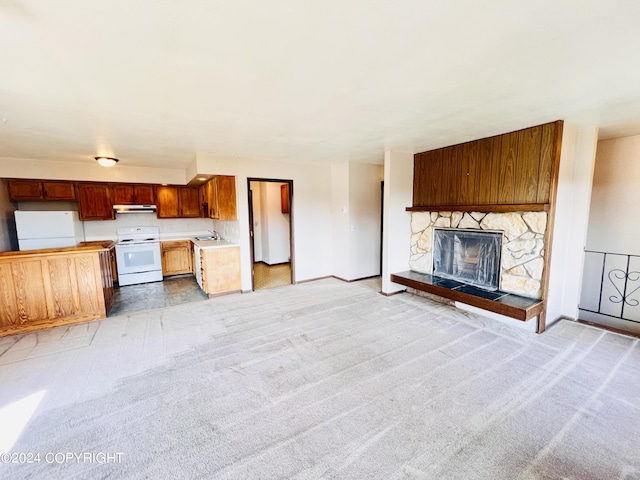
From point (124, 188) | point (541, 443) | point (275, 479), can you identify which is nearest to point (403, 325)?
point (541, 443)

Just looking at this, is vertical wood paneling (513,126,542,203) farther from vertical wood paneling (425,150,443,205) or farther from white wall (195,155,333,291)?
white wall (195,155,333,291)

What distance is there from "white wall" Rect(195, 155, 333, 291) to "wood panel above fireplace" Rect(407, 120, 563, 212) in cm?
180

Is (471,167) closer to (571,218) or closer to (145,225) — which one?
(571,218)

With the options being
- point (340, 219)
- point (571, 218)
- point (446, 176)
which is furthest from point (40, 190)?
point (571, 218)

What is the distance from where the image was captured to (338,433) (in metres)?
1.81

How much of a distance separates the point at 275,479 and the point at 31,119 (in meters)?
3.77

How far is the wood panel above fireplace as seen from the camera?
3.07 meters

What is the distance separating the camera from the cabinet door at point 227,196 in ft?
15.4

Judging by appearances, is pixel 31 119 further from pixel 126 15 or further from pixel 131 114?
Answer: pixel 126 15

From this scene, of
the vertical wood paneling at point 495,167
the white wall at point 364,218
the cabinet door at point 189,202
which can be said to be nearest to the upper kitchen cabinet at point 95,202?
the cabinet door at point 189,202

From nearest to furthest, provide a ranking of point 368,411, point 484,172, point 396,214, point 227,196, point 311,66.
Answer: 1. point 311,66
2. point 368,411
3. point 484,172
4. point 396,214
5. point 227,196

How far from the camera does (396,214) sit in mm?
4527

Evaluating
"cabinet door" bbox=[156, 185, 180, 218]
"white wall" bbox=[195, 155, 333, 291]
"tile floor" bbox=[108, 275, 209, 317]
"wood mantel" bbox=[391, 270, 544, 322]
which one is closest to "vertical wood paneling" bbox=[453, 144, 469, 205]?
"wood mantel" bbox=[391, 270, 544, 322]

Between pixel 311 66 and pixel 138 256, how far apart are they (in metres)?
5.52
